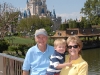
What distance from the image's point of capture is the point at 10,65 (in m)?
5.58

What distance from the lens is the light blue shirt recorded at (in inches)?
148

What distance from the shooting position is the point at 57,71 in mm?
3393

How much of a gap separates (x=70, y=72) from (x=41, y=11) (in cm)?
13488

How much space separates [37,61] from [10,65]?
1.96 m

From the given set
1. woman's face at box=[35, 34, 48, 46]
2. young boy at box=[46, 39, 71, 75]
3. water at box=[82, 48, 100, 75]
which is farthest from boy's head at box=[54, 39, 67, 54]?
water at box=[82, 48, 100, 75]

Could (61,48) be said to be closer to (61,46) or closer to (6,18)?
(61,46)

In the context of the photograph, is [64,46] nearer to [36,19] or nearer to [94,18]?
[94,18]

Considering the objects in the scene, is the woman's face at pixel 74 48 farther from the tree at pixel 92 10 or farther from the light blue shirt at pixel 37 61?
the tree at pixel 92 10

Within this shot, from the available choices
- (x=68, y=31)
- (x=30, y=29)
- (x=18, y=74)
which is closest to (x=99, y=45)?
(x=68, y=31)

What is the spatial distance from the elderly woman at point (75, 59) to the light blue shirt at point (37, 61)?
0.56 metres

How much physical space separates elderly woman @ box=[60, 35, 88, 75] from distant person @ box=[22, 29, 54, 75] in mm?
571

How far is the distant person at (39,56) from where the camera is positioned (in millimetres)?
3744

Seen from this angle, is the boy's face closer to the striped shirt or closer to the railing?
the striped shirt

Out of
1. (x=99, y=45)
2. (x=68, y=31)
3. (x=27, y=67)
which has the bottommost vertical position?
(x=99, y=45)
